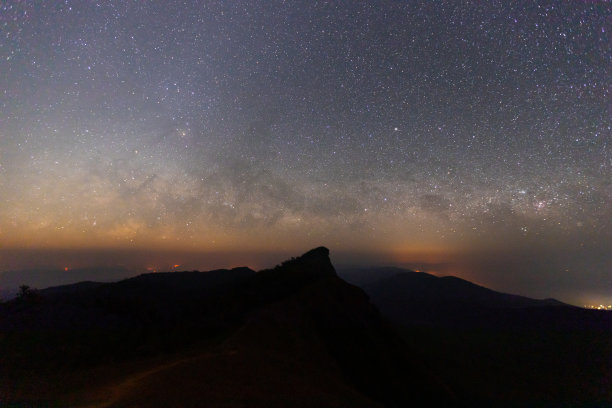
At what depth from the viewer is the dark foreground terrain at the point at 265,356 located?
9281 mm

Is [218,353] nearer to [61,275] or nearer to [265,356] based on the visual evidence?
[265,356]

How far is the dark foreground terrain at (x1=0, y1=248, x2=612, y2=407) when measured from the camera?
9.28 meters

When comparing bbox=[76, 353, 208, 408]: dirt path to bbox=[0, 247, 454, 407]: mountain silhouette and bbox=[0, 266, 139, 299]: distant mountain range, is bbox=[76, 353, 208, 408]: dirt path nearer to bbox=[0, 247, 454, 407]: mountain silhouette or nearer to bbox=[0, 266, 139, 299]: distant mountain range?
bbox=[0, 247, 454, 407]: mountain silhouette

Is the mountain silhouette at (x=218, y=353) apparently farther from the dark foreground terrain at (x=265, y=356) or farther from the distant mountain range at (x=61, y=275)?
A: the distant mountain range at (x=61, y=275)

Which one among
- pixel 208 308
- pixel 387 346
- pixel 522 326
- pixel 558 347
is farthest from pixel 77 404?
pixel 522 326

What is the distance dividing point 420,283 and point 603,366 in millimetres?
64878

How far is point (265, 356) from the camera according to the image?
11.6 meters

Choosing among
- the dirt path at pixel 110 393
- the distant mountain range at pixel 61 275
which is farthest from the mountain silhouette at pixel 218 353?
the distant mountain range at pixel 61 275

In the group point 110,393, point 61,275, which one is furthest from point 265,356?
point 61,275

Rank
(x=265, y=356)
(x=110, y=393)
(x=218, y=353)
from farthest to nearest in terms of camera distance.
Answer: (x=265, y=356) → (x=218, y=353) → (x=110, y=393)

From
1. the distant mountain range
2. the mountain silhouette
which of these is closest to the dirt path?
the mountain silhouette

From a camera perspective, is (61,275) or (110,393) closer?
(110,393)

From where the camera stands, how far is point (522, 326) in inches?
1918

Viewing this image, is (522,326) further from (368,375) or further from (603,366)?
(368,375)
